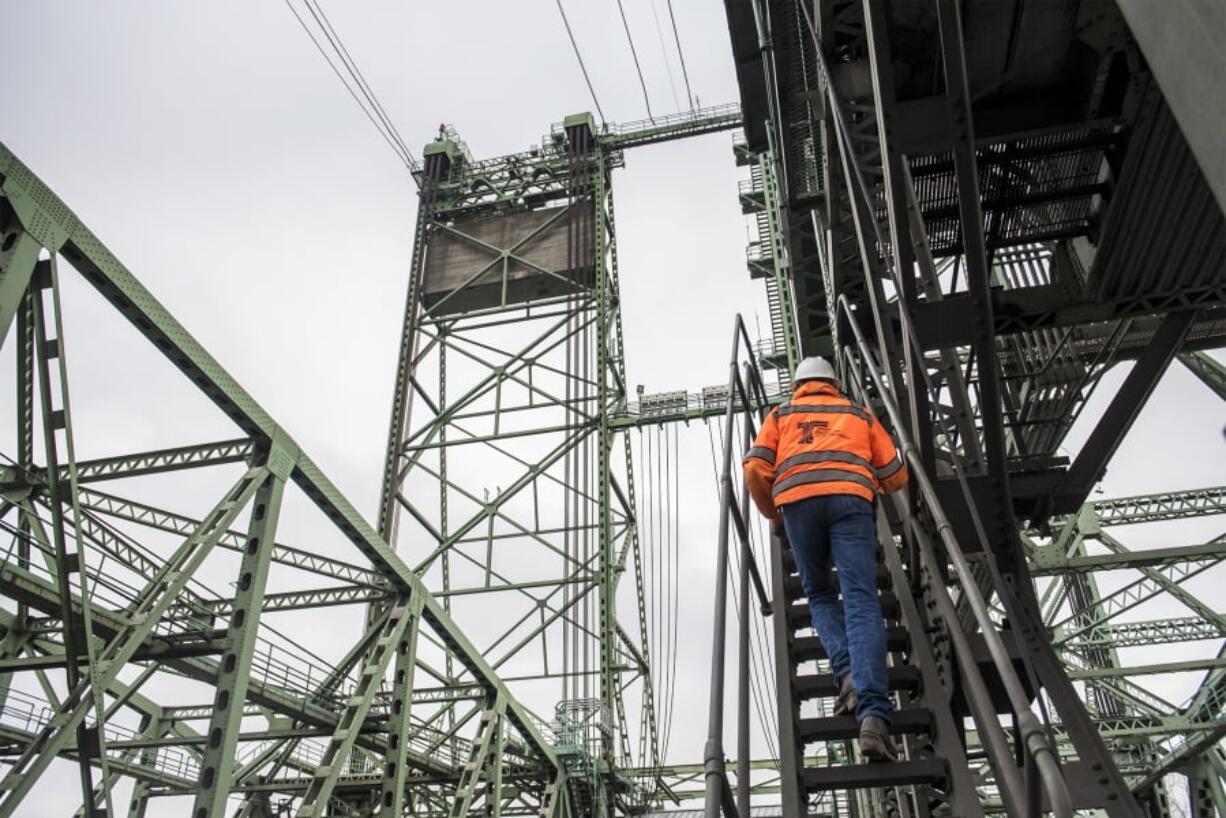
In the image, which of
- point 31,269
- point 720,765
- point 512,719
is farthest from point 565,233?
point 720,765

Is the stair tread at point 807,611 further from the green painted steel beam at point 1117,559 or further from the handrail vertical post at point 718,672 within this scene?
the green painted steel beam at point 1117,559

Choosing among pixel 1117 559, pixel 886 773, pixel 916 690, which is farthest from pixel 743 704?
pixel 1117 559

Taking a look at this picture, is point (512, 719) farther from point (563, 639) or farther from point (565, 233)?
point (565, 233)

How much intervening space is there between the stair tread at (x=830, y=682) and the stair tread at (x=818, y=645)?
5.3 inches

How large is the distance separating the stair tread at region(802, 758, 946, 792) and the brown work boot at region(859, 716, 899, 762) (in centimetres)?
3

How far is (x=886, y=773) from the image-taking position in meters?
2.99

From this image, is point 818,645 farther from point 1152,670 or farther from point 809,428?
point 1152,670

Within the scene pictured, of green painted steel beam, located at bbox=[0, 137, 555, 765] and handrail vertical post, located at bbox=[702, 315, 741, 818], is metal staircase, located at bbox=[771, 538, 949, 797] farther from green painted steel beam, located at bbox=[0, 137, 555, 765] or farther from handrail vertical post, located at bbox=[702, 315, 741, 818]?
green painted steel beam, located at bbox=[0, 137, 555, 765]

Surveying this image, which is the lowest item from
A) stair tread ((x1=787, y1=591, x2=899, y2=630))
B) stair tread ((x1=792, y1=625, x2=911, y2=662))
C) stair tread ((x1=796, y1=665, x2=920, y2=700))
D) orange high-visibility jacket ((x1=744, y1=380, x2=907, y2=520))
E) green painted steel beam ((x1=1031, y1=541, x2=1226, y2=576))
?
stair tread ((x1=796, y1=665, x2=920, y2=700))

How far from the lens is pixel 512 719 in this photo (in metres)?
14.6

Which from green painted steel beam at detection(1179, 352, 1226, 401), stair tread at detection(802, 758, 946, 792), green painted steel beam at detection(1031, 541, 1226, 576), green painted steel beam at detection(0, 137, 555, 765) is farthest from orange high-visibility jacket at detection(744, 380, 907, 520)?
green painted steel beam at detection(1179, 352, 1226, 401)

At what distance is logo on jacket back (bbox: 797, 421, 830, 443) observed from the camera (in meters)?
3.85

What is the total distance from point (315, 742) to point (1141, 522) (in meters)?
15.7

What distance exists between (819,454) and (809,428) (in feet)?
0.51
